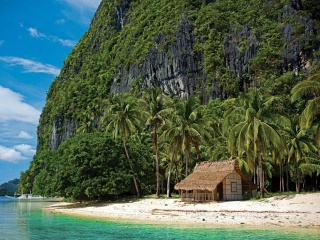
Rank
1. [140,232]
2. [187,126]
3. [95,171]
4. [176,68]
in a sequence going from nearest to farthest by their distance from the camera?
[140,232] < [187,126] < [95,171] < [176,68]

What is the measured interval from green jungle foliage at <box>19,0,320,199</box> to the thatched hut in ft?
5.65

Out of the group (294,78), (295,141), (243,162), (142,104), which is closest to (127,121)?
(142,104)

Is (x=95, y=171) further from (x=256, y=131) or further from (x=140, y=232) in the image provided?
(x=140, y=232)

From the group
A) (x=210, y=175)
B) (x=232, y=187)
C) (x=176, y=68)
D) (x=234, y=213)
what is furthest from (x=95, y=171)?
(x=176, y=68)

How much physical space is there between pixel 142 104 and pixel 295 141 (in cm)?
1519

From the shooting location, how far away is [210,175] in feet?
99.9

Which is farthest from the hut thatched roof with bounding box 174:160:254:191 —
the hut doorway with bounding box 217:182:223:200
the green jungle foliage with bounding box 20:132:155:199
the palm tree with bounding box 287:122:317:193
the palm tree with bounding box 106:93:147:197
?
the palm tree with bounding box 287:122:317:193

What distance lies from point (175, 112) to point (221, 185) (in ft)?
30.2

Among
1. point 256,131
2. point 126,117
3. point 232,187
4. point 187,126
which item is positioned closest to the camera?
point 256,131

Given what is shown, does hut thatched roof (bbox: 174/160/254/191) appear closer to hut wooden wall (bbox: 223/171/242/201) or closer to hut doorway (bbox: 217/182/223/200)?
hut wooden wall (bbox: 223/171/242/201)

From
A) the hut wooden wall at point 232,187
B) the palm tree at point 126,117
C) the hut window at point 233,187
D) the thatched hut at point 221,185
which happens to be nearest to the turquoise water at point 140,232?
the thatched hut at point 221,185

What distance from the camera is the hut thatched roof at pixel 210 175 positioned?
28859mm

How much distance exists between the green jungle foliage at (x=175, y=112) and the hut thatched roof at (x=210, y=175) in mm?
1600

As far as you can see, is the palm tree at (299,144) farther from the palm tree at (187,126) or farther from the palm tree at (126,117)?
the palm tree at (126,117)
